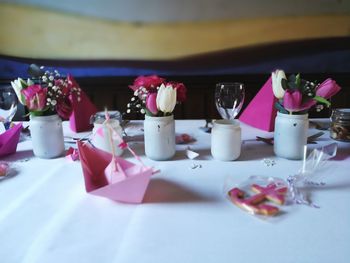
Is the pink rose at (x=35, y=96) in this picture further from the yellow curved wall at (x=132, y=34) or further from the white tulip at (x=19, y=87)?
the yellow curved wall at (x=132, y=34)

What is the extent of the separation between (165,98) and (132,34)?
5.03 feet

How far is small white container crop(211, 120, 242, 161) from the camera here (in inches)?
36.9

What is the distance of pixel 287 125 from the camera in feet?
3.13

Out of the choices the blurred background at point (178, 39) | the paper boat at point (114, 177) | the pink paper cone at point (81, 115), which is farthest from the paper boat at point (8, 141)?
the blurred background at point (178, 39)

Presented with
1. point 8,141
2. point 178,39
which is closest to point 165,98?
point 8,141

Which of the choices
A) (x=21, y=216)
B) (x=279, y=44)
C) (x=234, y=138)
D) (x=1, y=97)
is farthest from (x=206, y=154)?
(x=279, y=44)

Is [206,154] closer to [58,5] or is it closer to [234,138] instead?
[234,138]

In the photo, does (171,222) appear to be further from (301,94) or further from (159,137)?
(301,94)

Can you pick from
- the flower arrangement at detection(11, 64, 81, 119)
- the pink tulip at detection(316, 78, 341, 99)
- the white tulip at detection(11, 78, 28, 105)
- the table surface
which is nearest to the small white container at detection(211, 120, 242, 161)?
the table surface

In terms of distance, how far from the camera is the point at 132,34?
230 cm

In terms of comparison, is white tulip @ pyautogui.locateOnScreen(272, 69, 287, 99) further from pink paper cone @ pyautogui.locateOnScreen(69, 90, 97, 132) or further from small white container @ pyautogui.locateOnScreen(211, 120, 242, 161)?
pink paper cone @ pyautogui.locateOnScreen(69, 90, 97, 132)

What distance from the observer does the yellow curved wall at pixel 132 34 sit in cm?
224

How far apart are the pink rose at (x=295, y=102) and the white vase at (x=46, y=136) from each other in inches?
27.4

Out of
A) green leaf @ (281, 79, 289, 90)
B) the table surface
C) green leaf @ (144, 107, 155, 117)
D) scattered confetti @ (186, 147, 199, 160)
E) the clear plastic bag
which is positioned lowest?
the table surface
